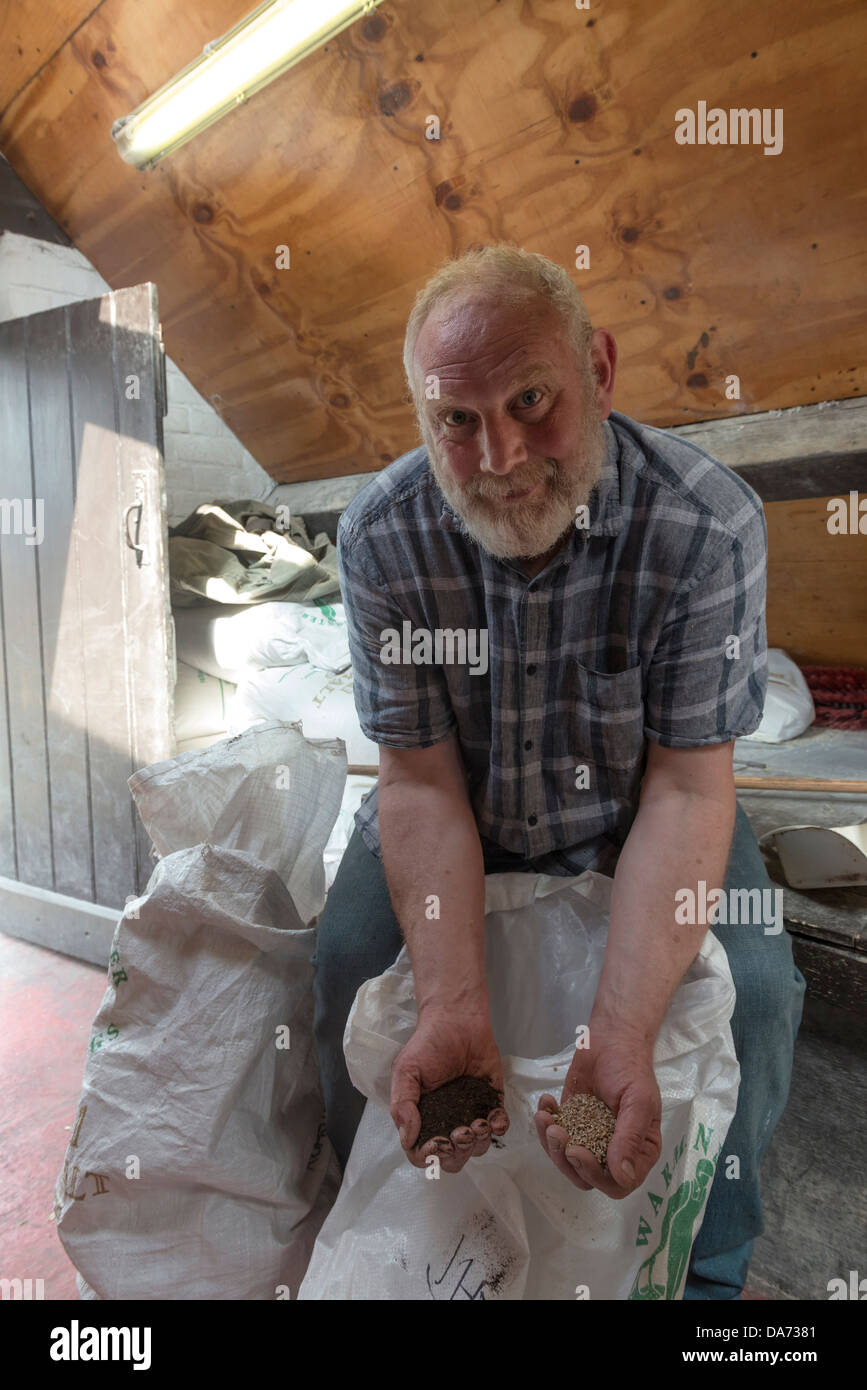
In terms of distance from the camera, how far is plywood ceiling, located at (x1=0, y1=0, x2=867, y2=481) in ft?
4.44

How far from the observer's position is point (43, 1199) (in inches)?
48.8

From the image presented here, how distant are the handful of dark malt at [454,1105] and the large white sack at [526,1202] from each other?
1.1 inches

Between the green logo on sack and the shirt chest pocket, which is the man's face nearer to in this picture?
the shirt chest pocket

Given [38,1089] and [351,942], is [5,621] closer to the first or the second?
[38,1089]

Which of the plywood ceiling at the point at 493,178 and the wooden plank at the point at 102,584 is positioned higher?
the plywood ceiling at the point at 493,178

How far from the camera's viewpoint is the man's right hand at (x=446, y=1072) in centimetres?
79

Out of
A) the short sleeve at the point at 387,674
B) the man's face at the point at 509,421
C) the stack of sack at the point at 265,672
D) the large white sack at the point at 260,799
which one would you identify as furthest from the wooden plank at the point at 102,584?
the man's face at the point at 509,421

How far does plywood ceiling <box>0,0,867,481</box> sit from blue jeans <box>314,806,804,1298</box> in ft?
3.55

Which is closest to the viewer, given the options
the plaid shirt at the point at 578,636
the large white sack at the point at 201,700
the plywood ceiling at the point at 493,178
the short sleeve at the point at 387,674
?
the plaid shirt at the point at 578,636

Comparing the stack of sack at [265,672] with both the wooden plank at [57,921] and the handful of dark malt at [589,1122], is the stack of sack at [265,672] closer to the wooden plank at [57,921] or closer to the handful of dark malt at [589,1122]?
the wooden plank at [57,921]

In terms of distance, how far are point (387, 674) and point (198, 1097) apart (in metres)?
0.55
